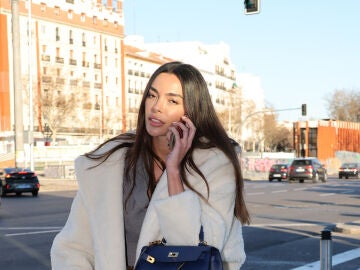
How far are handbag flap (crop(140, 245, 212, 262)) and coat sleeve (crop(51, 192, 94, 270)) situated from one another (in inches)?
14.8

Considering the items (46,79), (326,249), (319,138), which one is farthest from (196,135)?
(319,138)

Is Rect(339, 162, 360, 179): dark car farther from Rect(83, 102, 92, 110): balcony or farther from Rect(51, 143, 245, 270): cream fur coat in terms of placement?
Rect(51, 143, 245, 270): cream fur coat

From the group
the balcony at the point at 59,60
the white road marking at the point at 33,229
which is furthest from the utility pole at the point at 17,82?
the balcony at the point at 59,60

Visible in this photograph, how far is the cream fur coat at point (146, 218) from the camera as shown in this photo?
2.40 m

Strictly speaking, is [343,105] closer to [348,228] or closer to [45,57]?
[45,57]

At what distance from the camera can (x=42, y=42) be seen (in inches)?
3263

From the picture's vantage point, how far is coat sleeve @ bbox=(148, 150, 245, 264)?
2387 mm

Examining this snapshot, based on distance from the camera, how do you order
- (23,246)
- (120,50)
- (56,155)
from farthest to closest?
(120,50) < (56,155) < (23,246)

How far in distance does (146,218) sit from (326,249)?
3.69 meters

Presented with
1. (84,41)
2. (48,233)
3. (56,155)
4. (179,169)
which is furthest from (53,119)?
(179,169)

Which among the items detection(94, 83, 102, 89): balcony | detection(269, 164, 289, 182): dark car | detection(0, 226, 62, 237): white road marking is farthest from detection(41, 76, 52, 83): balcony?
detection(0, 226, 62, 237): white road marking

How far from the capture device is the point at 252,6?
646 inches

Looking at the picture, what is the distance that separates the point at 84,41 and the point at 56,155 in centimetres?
3220

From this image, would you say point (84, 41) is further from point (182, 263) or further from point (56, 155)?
point (182, 263)
